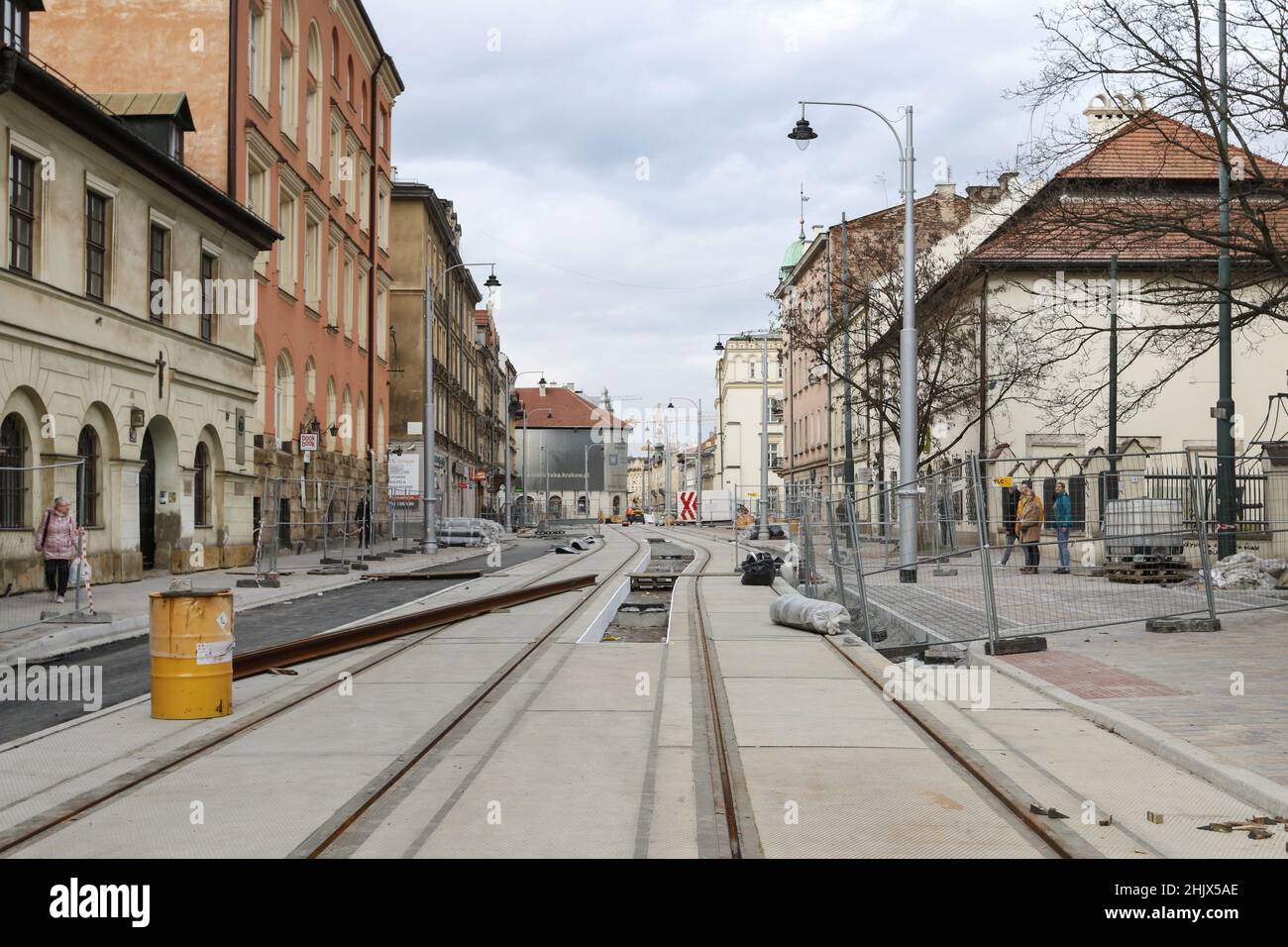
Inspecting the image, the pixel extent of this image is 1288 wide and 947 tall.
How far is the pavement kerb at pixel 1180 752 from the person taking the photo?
5988mm

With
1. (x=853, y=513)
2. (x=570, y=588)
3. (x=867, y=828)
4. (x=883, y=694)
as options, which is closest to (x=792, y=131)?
(x=570, y=588)

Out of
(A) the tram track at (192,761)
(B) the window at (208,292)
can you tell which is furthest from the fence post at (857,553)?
(B) the window at (208,292)

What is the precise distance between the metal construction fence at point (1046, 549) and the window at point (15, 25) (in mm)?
14742

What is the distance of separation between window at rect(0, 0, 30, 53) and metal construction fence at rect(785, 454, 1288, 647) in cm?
1474

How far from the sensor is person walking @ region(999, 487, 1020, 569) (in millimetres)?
12523

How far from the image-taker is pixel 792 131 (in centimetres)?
2448

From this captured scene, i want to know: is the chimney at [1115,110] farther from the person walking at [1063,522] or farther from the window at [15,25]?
the window at [15,25]

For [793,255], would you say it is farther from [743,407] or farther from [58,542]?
[58,542]

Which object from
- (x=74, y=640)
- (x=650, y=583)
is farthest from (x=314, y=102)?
(x=74, y=640)

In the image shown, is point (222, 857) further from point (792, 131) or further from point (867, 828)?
point (792, 131)

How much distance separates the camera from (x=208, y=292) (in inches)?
1064

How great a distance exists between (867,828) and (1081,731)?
3019 mm

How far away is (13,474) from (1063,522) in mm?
13534

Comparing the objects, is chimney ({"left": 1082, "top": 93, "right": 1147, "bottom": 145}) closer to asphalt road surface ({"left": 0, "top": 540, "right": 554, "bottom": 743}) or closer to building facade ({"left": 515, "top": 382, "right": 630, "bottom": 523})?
asphalt road surface ({"left": 0, "top": 540, "right": 554, "bottom": 743})
